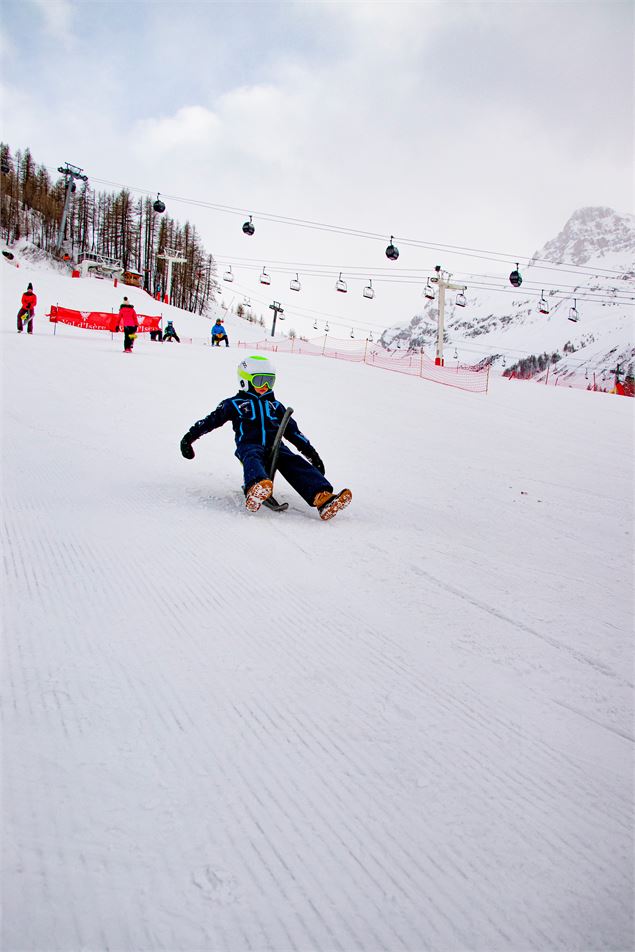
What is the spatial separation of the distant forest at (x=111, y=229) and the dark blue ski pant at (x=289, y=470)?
69957 mm

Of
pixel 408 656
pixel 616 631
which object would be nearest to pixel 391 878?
A: pixel 408 656

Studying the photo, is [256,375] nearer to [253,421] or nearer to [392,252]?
[253,421]

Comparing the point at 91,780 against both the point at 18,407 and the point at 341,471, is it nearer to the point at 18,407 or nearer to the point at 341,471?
the point at 341,471

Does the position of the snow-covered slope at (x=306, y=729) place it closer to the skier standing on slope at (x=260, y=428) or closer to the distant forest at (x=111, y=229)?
the skier standing on slope at (x=260, y=428)

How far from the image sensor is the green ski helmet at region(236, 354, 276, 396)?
468 centimetres

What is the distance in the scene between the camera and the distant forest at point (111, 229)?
228 ft

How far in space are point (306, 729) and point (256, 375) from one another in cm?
346

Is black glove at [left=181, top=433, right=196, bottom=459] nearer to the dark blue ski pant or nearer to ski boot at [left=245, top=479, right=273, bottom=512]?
the dark blue ski pant

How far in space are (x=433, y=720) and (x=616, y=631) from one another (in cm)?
141

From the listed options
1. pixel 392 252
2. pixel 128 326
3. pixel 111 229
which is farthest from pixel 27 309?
pixel 111 229

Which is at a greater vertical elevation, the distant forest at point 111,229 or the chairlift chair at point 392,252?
the distant forest at point 111,229

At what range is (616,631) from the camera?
2.69m

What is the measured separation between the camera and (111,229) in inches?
2751

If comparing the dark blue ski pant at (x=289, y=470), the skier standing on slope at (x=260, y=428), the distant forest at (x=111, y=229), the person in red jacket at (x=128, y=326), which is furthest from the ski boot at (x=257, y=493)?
the distant forest at (x=111, y=229)
